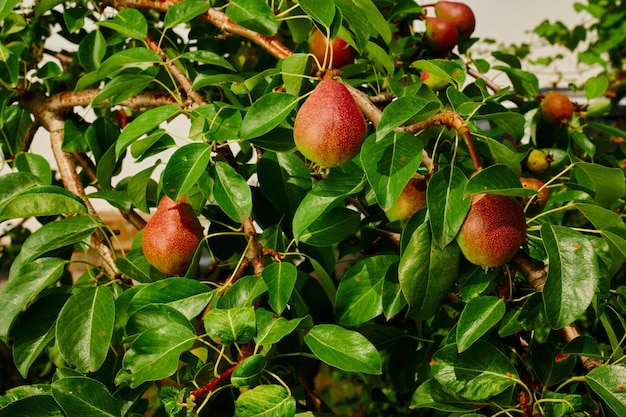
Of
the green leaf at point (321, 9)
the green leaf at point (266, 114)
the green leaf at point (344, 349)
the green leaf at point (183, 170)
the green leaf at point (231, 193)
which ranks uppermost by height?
the green leaf at point (321, 9)

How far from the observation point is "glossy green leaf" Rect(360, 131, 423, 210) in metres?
0.63

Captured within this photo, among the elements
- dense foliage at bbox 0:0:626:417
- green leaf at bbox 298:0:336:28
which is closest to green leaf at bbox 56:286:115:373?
dense foliage at bbox 0:0:626:417

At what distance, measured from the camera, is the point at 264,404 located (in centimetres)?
60

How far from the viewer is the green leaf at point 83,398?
61 centimetres

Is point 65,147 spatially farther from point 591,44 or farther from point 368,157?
point 591,44

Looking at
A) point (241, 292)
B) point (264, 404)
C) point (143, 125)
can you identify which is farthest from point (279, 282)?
point (143, 125)

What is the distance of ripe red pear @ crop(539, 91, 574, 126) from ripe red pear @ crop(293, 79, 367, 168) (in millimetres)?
643

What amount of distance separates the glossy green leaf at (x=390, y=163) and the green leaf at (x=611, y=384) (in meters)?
0.28

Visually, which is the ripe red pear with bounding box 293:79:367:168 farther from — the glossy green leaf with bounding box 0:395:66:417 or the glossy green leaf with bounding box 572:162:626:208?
the glossy green leaf with bounding box 0:395:66:417

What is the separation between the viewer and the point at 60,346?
29.2 inches

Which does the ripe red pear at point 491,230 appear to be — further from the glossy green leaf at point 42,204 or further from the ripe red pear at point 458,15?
the ripe red pear at point 458,15

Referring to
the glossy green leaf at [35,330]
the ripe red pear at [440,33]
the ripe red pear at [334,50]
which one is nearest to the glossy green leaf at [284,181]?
the ripe red pear at [334,50]

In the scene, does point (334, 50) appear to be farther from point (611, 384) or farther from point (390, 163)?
point (611, 384)

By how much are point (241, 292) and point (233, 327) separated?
0.07 meters
